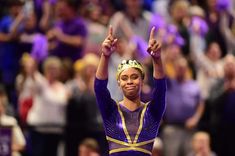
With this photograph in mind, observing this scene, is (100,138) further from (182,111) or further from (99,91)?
(99,91)

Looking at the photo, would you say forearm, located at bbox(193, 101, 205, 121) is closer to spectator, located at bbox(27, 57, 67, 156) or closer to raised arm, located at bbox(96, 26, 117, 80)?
spectator, located at bbox(27, 57, 67, 156)

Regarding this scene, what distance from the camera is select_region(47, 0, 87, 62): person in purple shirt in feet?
45.0

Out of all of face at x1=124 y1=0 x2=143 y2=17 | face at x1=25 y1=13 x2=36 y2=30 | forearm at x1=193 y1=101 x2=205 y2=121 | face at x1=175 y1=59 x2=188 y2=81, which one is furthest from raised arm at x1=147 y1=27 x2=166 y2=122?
face at x1=25 y1=13 x2=36 y2=30

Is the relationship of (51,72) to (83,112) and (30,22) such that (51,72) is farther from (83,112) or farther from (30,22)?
(30,22)

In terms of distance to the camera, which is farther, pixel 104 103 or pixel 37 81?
pixel 37 81

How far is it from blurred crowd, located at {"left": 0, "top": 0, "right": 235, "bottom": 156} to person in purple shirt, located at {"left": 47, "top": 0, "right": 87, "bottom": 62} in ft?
0.05

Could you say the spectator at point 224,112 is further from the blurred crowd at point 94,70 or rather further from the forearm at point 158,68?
the forearm at point 158,68

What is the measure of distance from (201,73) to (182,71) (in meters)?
1.04

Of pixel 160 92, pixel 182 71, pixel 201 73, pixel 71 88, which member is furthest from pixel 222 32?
pixel 160 92

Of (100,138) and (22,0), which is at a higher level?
(22,0)

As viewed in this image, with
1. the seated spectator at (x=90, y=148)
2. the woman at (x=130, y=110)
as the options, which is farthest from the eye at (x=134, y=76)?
the seated spectator at (x=90, y=148)

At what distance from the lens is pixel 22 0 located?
14273mm

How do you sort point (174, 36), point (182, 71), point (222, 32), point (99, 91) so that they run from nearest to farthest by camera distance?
point (99, 91) < point (182, 71) < point (174, 36) < point (222, 32)

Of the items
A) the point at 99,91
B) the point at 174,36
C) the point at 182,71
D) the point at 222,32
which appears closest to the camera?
the point at 99,91
